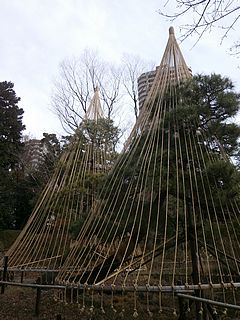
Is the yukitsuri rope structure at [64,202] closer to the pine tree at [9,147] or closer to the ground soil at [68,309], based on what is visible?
the ground soil at [68,309]

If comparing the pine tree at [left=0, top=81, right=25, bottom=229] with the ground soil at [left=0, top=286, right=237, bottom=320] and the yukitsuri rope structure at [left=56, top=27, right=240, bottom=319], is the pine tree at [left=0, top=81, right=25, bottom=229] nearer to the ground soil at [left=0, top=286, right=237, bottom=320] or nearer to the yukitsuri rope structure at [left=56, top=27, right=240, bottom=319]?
the ground soil at [left=0, top=286, right=237, bottom=320]

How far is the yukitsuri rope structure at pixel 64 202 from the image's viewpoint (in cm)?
549

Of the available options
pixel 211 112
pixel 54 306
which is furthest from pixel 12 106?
pixel 211 112

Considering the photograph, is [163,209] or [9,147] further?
[9,147]

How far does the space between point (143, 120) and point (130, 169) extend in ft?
2.30

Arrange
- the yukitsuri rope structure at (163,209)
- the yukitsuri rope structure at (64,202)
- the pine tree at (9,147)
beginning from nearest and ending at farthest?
the yukitsuri rope structure at (163,209), the yukitsuri rope structure at (64,202), the pine tree at (9,147)

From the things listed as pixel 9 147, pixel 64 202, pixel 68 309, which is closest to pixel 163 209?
pixel 68 309

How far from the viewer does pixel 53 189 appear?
5961mm

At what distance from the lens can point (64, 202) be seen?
5.95 metres

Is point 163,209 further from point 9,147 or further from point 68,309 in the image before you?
point 9,147

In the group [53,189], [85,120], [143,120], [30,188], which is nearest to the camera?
[143,120]

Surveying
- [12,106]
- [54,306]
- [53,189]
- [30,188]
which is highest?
[12,106]

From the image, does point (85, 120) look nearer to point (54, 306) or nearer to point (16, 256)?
point (16, 256)

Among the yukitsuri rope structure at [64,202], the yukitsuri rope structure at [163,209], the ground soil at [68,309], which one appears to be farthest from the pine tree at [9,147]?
the yukitsuri rope structure at [163,209]
